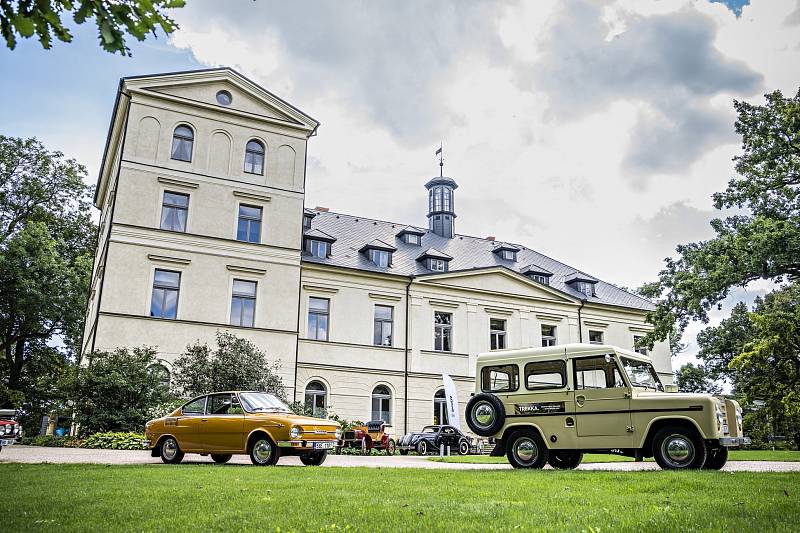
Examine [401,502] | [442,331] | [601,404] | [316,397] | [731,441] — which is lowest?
[401,502]

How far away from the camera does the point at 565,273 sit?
41094 mm

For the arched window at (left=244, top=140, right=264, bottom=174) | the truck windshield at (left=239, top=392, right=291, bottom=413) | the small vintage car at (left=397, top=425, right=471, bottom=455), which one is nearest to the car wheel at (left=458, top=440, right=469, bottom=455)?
the small vintage car at (left=397, top=425, right=471, bottom=455)

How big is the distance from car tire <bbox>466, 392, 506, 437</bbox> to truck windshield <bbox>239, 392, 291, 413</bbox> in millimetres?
4362

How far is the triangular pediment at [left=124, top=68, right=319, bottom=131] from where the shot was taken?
28391 mm

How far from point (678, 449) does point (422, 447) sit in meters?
15.8

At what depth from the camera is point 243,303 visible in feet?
93.1

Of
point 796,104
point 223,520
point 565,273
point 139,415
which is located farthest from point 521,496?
point 565,273

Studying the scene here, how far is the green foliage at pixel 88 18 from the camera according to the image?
4.55m

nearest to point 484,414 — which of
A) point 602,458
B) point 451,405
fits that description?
point 602,458

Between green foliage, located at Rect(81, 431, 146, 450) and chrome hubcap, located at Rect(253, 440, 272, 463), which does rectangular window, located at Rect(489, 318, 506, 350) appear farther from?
chrome hubcap, located at Rect(253, 440, 272, 463)

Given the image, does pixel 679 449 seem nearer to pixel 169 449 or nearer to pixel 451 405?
pixel 169 449

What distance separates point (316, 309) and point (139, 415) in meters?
10.3

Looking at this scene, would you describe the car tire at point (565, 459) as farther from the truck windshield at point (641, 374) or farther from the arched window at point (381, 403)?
the arched window at point (381, 403)

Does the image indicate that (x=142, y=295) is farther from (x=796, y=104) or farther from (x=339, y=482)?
(x=796, y=104)
